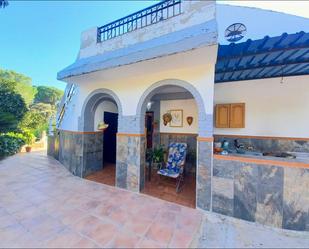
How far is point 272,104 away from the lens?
5707 mm

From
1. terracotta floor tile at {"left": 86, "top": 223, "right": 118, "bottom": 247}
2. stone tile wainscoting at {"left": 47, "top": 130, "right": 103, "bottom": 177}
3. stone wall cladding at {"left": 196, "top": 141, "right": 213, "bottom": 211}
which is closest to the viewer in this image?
terracotta floor tile at {"left": 86, "top": 223, "right": 118, "bottom": 247}

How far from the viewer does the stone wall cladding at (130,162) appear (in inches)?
183

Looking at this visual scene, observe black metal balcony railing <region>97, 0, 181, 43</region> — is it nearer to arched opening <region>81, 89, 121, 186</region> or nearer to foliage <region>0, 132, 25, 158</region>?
arched opening <region>81, 89, 121, 186</region>

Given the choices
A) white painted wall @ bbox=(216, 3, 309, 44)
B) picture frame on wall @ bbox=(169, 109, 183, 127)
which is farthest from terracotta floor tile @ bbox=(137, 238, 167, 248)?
white painted wall @ bbox=(216, 3, 309, 44)

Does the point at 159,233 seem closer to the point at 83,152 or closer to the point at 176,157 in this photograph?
the point at 176,157

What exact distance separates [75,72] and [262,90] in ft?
21.8

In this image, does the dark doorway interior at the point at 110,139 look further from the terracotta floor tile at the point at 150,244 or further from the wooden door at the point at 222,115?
the terracotta floor tile at the point at 150,244

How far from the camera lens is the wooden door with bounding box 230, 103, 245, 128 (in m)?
5.81

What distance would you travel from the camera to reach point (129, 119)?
15.8ft

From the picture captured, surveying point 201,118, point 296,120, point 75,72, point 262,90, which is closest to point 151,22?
point 75,72

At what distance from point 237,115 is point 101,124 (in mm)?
5431

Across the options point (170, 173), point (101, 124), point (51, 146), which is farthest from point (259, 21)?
point (51, 146)

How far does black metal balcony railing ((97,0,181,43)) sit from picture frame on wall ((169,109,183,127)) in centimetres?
363

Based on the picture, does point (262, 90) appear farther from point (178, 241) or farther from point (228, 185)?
point (178, 241)
